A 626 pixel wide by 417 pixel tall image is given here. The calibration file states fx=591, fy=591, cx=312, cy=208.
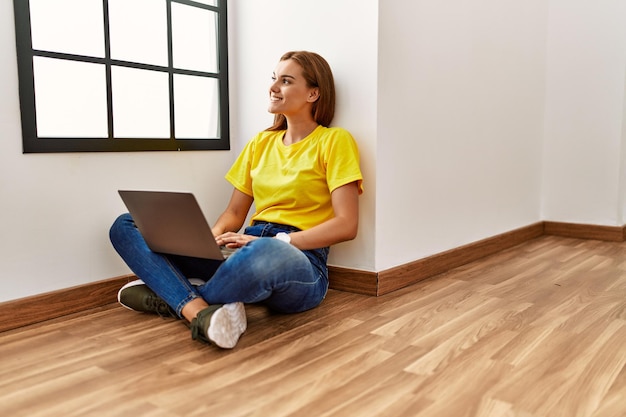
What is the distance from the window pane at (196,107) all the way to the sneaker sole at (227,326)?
0.79 metres

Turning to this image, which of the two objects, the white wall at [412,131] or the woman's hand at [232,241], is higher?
the white wall at [412,131]

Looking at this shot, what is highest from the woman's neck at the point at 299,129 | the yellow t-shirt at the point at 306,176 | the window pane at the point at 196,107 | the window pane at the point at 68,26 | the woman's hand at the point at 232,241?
the window pane at the point at 68,26

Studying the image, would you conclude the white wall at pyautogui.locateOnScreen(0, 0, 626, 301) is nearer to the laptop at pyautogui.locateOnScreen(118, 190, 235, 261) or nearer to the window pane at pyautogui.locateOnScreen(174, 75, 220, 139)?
the window pane at pyautogui.locateOnScreen(174, 75, 220, 139)

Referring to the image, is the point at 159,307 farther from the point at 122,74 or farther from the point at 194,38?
the point at 194,38

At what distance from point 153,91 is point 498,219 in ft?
5.43

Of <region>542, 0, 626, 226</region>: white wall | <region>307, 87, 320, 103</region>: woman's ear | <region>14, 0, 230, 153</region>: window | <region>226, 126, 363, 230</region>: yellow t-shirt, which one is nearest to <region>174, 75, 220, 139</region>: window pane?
<region>14, 0, 230, 153</region>: window

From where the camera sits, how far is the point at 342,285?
1.99 meters

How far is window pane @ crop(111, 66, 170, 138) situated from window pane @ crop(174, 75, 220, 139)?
5 cm

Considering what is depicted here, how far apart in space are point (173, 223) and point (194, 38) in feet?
2.88

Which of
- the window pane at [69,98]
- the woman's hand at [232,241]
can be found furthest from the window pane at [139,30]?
the woman's hand at [232,241]

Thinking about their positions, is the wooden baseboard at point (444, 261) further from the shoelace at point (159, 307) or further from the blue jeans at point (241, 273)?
the shoelace at point (159, 307)

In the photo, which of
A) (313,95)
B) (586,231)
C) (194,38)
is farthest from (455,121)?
(586,231)

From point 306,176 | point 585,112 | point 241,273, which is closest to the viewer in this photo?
point 241,273

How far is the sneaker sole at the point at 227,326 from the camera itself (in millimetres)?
1375
